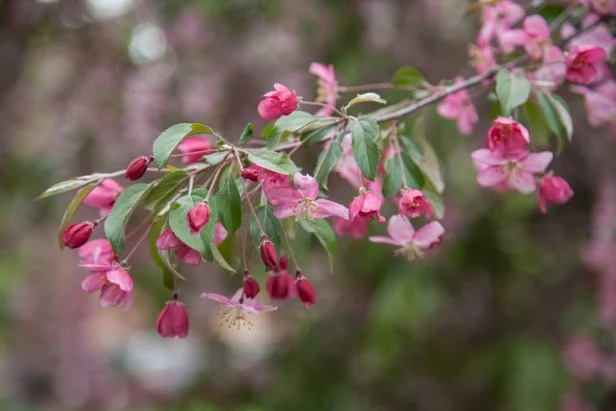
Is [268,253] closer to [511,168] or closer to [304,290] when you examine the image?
[304,290]

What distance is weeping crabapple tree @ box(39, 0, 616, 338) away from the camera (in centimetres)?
99

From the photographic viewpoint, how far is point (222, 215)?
3.21 ft

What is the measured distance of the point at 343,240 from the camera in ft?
10.6

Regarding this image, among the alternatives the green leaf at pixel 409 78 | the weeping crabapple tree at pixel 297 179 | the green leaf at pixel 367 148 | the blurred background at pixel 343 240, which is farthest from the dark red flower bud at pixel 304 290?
the blurred background at pixel 343 240

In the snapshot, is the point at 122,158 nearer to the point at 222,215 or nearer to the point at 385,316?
the point at 385,316

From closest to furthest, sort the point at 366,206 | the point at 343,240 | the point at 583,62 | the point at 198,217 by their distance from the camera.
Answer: the point at 198,217, the point at 366,206, the point at 583,62, the point at 343,240

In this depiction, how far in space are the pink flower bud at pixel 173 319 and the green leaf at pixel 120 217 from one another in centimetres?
16

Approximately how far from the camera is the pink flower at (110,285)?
102 cm

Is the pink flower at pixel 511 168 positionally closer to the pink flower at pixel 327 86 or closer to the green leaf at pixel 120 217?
the pink flower at pixel 327 86

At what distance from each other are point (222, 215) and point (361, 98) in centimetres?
26

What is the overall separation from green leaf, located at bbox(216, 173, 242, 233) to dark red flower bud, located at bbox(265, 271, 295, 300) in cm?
22

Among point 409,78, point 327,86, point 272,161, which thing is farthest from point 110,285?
point 409,78

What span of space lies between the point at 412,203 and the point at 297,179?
18cm

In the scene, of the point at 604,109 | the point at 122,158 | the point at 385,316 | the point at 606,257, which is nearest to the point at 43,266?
the point at 122,158
